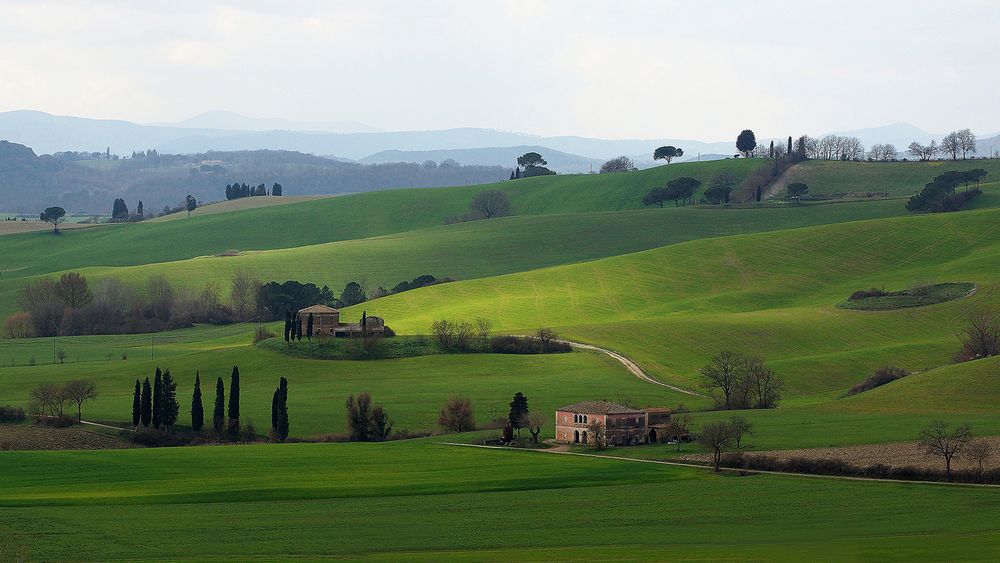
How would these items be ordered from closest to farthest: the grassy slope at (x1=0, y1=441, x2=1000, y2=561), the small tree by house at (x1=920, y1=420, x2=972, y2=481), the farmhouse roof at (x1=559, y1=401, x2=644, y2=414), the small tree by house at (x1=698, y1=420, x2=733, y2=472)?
the grassy slope at (x1=0, y1=441, x2=1000, y2=561) → the small tree by house at (x1=920, y1=420, x2=972, y2=481) → the small tree by house at (x1=698, y1=420, x2=733, y2=472) → the farmhouse roof at (x1=559, y1=401, x2=644, y2=414)

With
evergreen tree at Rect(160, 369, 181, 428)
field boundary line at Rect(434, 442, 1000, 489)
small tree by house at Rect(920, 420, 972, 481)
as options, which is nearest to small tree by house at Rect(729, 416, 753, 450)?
field boundary line at Rect(434, 442, 1000, 489)

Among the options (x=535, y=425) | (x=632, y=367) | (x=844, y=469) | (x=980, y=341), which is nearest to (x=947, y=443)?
(x=844, y=469)

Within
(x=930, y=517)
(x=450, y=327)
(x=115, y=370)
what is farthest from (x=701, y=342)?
(x=930, y=517)

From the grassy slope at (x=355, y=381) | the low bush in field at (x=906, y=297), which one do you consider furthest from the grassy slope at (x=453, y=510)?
the low bush in field at (x=906, y=297)

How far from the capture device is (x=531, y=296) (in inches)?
5979

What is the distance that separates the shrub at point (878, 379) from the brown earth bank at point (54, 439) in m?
50.5

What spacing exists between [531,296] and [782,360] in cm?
3968

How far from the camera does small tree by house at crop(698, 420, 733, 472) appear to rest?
76.5 m

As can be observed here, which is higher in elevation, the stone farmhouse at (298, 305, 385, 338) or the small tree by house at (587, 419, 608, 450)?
the stone farmhouse at (298, 305, 385, 338)

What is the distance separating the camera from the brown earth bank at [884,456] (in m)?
72.1

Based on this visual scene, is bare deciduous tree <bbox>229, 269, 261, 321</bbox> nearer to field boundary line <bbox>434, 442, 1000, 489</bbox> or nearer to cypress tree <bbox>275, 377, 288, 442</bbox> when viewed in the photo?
cypress tree <bbox>275, 377, 288, 442</bbox>

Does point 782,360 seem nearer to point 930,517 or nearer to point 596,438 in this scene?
point 596,438

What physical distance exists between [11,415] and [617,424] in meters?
40.9

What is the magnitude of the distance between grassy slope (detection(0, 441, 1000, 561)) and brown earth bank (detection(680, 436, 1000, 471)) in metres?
3.88
